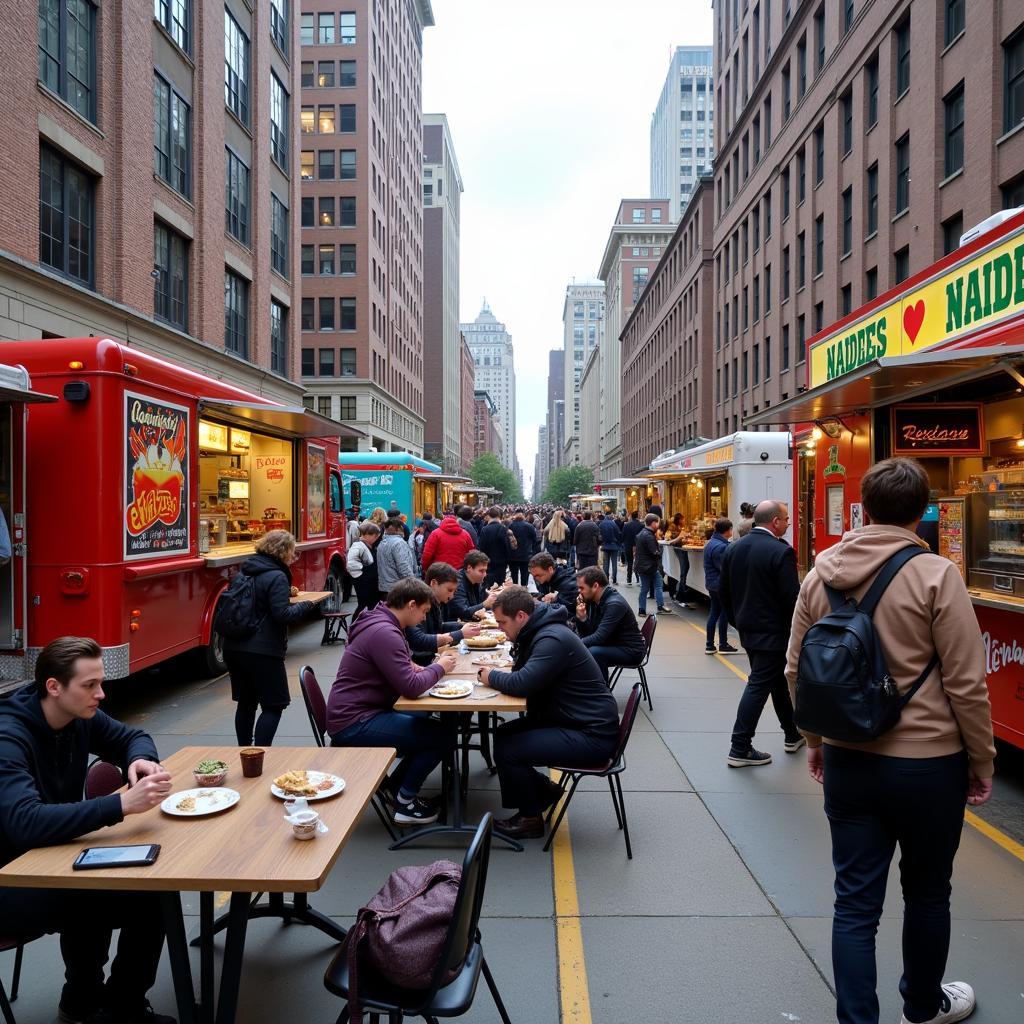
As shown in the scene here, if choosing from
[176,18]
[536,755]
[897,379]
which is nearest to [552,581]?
[897,379]

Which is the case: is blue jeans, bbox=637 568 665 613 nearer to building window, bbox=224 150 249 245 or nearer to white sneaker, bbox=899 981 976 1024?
white sneaker, bbox=899 981 976 1024

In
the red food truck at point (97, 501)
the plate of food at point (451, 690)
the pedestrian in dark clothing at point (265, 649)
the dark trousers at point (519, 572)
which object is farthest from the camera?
the dark trousers at point (519, 572)

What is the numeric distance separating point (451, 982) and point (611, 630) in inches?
196

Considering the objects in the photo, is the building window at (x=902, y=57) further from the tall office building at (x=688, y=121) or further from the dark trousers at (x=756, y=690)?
the tall office building at (x=688, y=121)

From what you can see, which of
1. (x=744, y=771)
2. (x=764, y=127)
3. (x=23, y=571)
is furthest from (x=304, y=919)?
(x=764, y=127)

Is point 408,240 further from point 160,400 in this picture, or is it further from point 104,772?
point 104,772

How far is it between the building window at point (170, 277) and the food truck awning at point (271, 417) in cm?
929

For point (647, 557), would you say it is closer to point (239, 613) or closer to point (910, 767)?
point (239, 613)

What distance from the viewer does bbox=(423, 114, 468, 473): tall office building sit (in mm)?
94812

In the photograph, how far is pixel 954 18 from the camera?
20.2 m

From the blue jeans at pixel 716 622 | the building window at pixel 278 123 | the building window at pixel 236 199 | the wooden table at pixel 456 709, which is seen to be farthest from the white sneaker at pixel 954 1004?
the building window at pixel 278 123

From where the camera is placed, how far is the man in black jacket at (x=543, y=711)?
16.0ft

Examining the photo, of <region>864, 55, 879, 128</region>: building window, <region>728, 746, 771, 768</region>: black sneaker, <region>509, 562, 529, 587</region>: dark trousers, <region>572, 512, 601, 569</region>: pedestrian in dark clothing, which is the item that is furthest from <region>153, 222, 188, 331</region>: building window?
<region>864, 55, 879, 128</region>: building window

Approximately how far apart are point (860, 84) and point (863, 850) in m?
29.6
